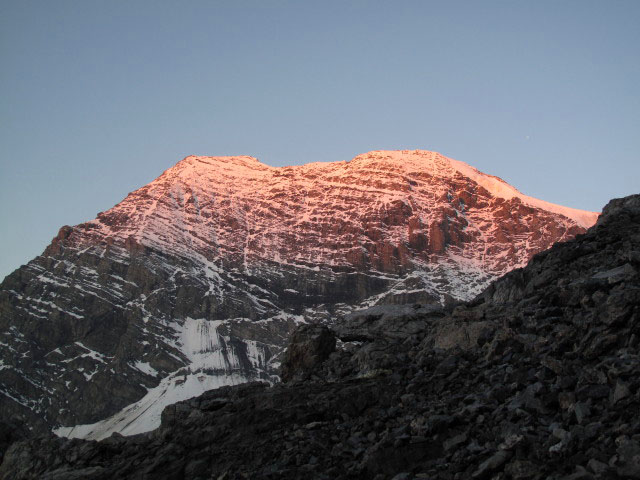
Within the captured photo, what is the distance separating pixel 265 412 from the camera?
894 inches

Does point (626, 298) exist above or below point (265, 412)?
above

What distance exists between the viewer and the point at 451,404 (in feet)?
65.2

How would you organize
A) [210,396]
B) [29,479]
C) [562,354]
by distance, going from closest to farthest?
[562,354] → [29,479] → [210,396]

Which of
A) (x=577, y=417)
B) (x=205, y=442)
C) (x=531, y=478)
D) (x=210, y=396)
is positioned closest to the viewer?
(x=531, y=478)

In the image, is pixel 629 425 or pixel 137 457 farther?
pixel 137 457

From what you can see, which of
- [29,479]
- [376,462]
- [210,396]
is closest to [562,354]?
[376,462]

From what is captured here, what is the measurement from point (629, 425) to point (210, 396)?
15.1 meters

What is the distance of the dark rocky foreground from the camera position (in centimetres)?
1608

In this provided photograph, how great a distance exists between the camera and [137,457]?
22.8 metres

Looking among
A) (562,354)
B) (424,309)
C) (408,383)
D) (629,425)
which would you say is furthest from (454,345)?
(629,425)

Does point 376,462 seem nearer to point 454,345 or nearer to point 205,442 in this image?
point 205,442

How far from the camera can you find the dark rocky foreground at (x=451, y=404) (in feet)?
52.7

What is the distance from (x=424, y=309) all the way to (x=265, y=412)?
465 inches

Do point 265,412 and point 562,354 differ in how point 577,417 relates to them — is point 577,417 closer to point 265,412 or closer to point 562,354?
point 562,354
